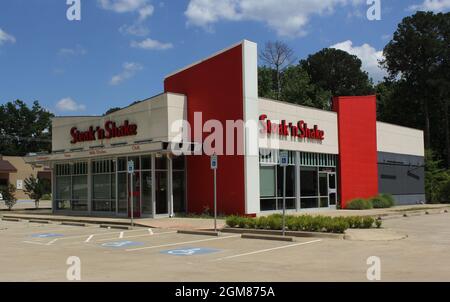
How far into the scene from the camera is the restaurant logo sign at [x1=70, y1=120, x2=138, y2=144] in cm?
2875

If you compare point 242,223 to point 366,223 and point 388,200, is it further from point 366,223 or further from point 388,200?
point 388,200

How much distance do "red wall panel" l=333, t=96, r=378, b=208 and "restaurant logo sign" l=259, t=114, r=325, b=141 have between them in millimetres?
2683

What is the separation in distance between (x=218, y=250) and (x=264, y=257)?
6.53ft

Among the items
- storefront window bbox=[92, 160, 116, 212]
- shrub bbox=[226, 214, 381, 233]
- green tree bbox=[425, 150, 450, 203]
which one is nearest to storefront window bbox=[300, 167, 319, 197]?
shrub bbox=[226, 214, 381, 233]

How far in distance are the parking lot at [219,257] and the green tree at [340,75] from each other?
180 feet

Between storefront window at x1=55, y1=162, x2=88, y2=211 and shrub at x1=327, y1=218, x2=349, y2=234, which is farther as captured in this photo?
storefront window at x1=55, y1=162, x2=88, y2=211

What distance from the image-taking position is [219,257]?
13.2m

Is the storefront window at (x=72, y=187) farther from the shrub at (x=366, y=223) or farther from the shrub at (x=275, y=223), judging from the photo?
the shrub at (x=366, y=223)

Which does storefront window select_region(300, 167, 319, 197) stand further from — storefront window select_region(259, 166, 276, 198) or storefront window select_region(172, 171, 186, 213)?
storefront window select_region(172, 171, 186, 213)

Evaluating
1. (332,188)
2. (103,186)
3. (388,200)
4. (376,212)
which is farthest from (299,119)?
(103,186)

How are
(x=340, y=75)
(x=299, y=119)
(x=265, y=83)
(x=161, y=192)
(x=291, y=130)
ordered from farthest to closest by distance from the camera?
(x=340, y=75), (x=265, y=83), (x=299, y=119), (x=291, y=130), (x=161, y=192)

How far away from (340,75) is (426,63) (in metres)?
15.4

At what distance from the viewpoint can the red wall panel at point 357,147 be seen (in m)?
32.6

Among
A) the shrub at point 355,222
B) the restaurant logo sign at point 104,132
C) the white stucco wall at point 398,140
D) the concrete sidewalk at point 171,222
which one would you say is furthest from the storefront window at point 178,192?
the white stucco wall at point 398,140
